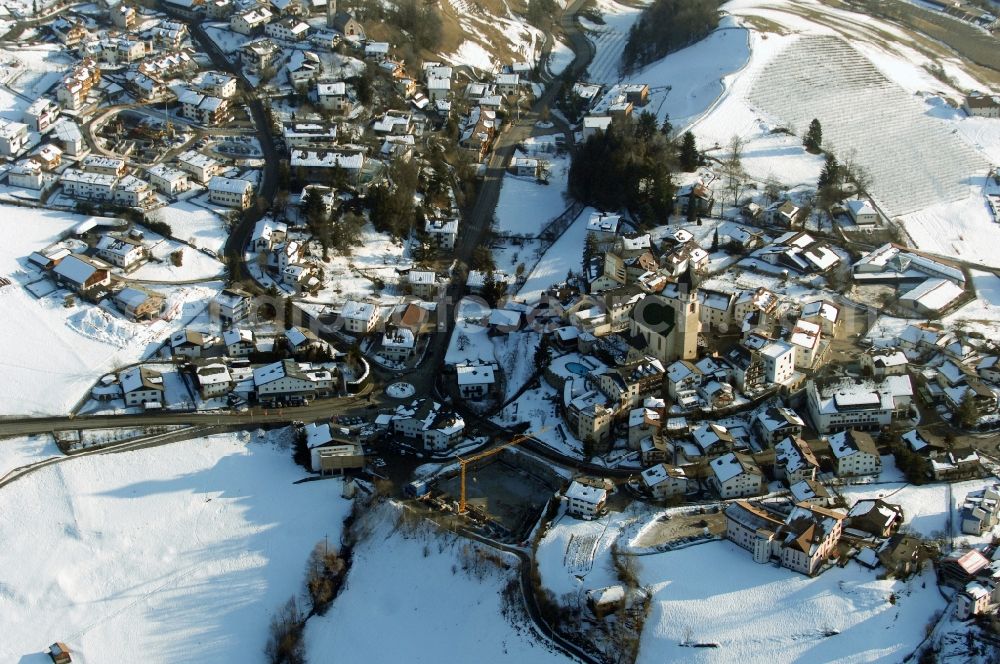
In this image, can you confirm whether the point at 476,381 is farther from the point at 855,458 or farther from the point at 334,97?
the point at 334,97

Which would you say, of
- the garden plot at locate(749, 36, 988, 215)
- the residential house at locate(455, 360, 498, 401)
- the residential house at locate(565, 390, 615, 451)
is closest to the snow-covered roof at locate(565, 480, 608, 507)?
the residential house at locate(565, 390, 615, 451)

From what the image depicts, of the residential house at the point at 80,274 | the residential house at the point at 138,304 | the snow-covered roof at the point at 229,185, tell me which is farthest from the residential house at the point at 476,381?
the snow-covered roof at the point at 229,185

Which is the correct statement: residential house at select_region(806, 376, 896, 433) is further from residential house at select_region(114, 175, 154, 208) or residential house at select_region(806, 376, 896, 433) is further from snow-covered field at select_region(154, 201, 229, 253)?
residential house at select_region(114, 175, 154, 208)

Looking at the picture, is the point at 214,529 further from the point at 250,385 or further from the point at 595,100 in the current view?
the point at 595,100

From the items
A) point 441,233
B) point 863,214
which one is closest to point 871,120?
point 863,214

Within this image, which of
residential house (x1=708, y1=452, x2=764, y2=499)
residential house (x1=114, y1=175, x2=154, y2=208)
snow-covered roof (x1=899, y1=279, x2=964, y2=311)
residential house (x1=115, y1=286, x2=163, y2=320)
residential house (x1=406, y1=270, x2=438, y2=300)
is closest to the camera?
residential house (x1=708, y1=452, x2=764, y2=499)

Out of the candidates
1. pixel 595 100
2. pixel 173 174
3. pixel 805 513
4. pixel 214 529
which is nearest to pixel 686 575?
pixel 805 513
